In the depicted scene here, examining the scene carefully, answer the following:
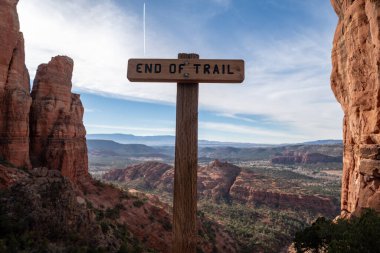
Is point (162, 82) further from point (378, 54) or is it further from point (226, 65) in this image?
point (378, 54)

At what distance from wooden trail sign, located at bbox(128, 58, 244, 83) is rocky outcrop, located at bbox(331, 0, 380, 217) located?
14074 millimetres

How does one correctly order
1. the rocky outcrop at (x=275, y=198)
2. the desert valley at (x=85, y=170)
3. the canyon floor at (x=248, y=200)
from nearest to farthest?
the desert valley at (x=85, y=170) < the canyon floor at (x=248, y=200) < the rocky outcrop at (x=275, y=198)

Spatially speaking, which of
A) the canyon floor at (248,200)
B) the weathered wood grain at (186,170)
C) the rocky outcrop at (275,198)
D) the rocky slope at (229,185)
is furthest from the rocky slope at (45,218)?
the rocky slope at (229,185)

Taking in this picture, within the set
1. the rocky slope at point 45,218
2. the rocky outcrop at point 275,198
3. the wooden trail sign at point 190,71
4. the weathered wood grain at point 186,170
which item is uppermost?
the wooden trail sign at point 190,71

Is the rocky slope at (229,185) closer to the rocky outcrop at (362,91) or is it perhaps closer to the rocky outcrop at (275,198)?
the rocky outcrop at (275,198)

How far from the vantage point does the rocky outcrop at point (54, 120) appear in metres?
28.8

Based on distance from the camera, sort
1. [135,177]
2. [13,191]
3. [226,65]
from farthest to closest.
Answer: [135,177]
[13,191]
[226,65]

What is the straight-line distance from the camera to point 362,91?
1680 centimetres

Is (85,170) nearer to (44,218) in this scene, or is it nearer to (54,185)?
(54,185)

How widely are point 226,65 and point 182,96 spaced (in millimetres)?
735

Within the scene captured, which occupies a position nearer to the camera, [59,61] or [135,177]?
[59,61]

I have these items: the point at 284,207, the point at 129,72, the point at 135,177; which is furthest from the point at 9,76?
the point at 135,177

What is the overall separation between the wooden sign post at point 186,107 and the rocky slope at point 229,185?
233 ft

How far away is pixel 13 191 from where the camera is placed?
10.3 meters
